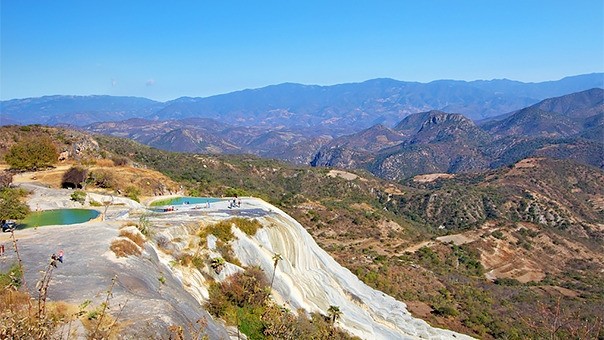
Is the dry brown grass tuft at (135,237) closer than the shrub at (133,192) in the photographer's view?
Yes

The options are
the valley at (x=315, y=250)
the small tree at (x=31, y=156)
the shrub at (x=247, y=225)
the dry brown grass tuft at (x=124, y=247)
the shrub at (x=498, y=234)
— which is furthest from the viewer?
the shrub at (x=498, y=234)

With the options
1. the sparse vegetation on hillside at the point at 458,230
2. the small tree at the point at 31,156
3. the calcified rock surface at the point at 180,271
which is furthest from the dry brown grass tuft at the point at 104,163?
the calcified rock surface at the point at 180,271

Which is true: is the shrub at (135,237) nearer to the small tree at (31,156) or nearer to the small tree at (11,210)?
the small tree at (11,210)

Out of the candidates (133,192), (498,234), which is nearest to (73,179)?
(133,192)

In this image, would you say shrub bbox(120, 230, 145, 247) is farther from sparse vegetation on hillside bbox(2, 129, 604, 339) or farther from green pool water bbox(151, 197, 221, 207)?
green pool water bbox(151, 197, 221, 207)

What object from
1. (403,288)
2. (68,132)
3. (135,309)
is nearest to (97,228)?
(135,309)

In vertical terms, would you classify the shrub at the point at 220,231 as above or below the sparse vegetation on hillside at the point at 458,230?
above

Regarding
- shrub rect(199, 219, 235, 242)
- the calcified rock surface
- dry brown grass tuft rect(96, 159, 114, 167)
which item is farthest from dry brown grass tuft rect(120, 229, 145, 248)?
dry brown grass tuft rect(96, 159, 114, 167)

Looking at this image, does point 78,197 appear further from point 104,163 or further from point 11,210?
point 104,163
